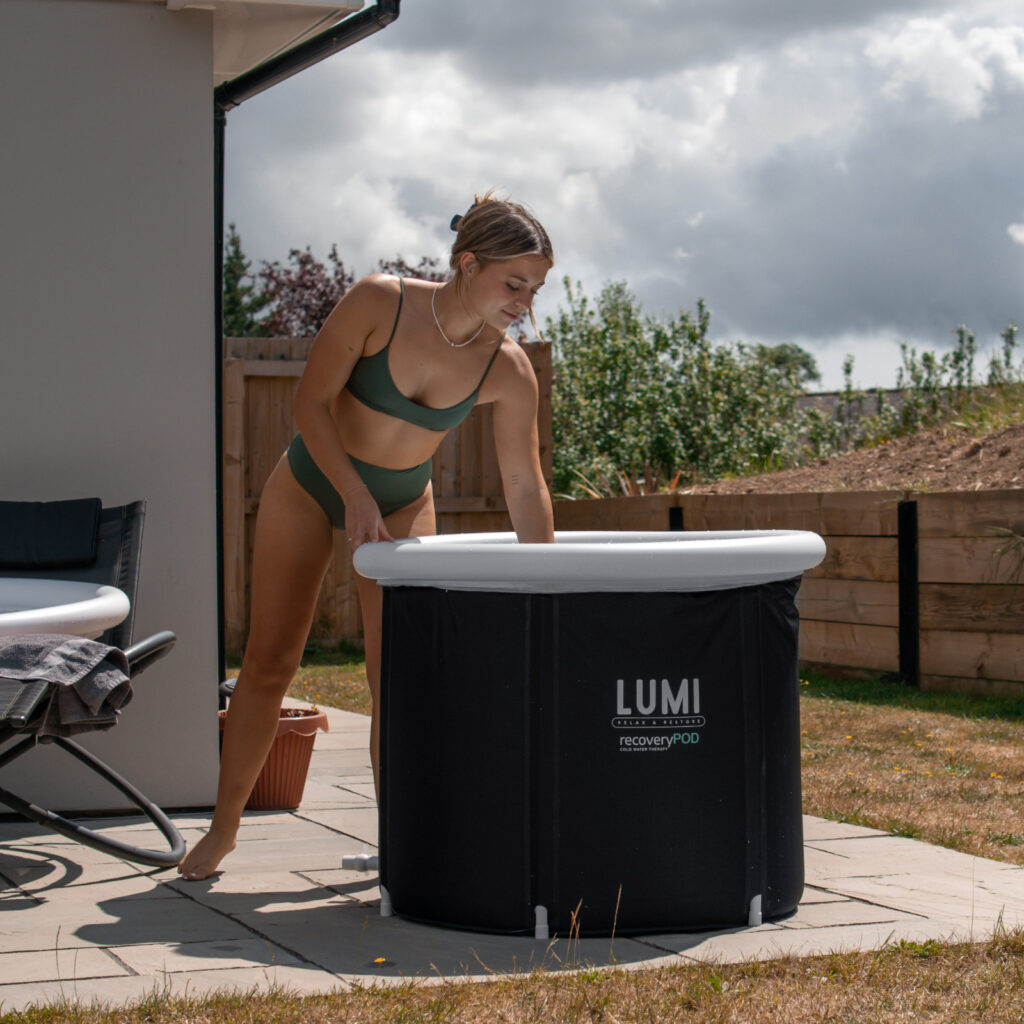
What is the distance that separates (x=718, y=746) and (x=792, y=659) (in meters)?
0.28

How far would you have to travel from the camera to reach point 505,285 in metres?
2.87

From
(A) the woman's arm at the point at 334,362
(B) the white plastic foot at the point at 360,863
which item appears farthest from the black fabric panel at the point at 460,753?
(B) the white plastic foot at the point at 360,863

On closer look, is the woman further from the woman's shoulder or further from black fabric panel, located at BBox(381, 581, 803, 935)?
black fabric panel, located at BBox(381, 581, 803, 935)

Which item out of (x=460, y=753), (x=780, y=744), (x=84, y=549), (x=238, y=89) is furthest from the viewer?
(x=238, y=89)

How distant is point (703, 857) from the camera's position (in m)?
2.53

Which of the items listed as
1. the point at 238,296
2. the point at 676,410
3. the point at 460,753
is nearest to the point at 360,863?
the point at 460,753

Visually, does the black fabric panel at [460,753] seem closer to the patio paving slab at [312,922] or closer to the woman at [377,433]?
the patio paving slab at [312,922]

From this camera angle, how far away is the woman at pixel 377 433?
2.88 meters

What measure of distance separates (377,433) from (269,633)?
57 cm

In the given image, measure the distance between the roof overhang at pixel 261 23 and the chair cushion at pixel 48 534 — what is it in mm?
1621

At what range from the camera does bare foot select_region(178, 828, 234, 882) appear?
3.14 metres

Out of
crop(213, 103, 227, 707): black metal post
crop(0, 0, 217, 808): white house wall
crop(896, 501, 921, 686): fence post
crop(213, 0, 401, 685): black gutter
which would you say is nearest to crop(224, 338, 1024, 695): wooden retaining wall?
crop(896, 501, 921, 686): fence post

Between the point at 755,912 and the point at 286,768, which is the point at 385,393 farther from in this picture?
the point at 286,768

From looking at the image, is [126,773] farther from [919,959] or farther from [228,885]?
[919,959]
